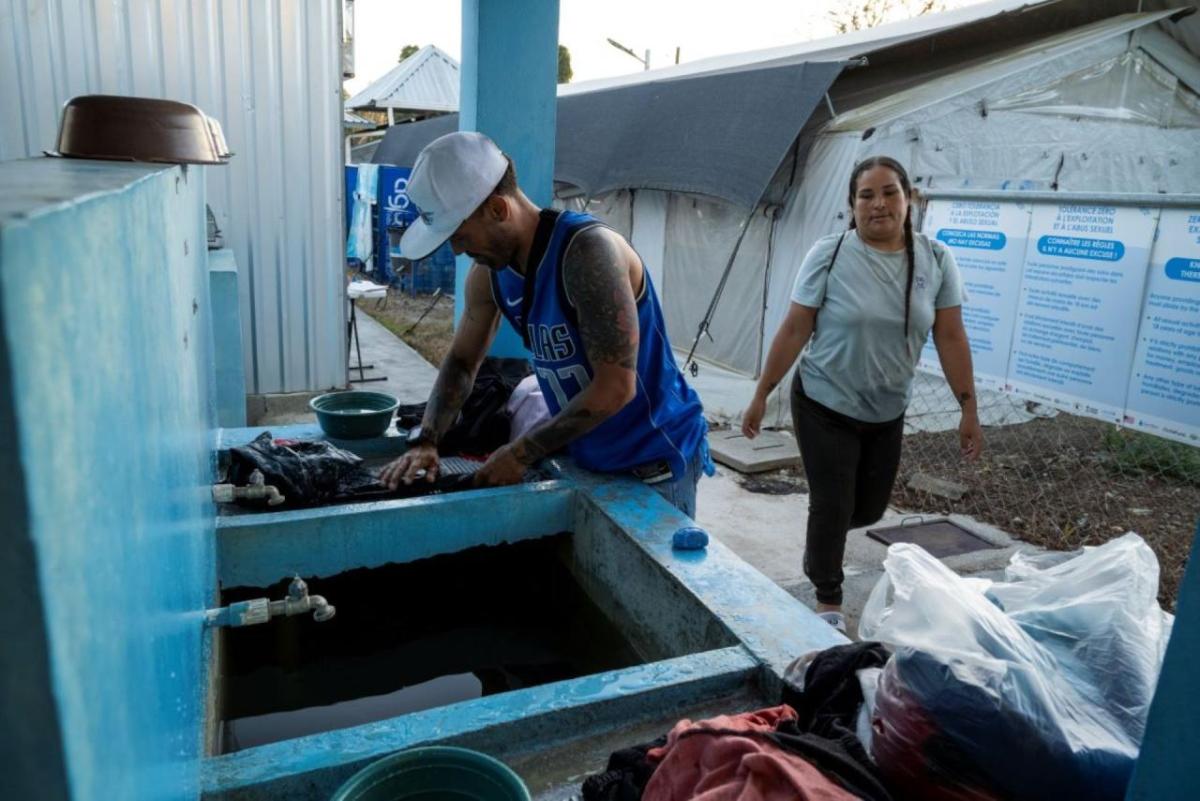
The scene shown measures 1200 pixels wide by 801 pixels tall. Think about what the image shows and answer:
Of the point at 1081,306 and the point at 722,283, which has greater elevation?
the point at 1081,306

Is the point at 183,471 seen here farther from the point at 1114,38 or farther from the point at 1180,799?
the point at 1114,38

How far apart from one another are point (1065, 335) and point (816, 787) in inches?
174

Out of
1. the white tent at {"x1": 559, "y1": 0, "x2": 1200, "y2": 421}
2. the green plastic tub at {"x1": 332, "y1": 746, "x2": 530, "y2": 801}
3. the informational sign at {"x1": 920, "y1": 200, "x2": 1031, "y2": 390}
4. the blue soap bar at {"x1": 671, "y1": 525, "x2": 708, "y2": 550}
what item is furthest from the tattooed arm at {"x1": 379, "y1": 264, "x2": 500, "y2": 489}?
the white tent at {"x1": 559, "y1": 0, "x2": 1200, "y2": 421}

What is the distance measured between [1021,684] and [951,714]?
130mm

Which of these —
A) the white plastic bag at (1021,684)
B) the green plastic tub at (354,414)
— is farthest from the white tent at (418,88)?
the white plastic bag at (1021,684)

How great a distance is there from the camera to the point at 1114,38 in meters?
7.74

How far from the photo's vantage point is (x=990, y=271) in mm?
5254

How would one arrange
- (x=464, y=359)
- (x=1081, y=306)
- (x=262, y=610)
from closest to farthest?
(x=262, y=610), (x=464, y=359), (x=1081, y=306)

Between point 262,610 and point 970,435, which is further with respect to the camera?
point 970,435

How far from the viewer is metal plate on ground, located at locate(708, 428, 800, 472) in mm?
6188

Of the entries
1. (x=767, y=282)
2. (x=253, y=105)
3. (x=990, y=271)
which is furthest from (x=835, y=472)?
(x=767, y=282)

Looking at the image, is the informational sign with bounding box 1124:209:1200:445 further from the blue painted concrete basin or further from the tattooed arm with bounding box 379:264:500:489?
the tattooed arm with bounding box 379:264:500:489

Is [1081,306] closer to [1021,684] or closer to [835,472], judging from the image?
[835,472]

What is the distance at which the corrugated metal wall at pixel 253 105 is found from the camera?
16.9 feet
